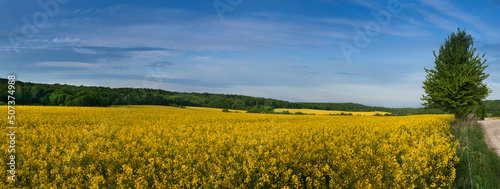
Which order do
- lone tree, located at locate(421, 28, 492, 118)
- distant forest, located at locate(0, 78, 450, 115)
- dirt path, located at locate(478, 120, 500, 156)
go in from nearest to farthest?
dirt path, located at locate(478, 120, 500, 156)
lone tree, located at locate(421, 28, 492, 118)
distant forest, located at locate(0, 78, 450, 115)

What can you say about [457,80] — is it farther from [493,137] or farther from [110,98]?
[110,98]

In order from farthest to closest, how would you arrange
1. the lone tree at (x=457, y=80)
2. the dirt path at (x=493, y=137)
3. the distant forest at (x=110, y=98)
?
1. the distant forest at (x=110, y=98)
2. the lone tree at (x=457, y=80)
3. the dirt path at (x=493, y=137)

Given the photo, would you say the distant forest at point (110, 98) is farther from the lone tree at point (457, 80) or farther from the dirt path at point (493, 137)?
the dirt path at point (493, 137)

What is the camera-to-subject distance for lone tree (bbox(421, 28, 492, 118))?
27.2m

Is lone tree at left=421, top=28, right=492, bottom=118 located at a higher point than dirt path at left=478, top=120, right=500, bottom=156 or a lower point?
higher

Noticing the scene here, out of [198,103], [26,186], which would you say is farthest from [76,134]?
[198,103]

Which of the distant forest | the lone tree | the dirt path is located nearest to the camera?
the dirt path

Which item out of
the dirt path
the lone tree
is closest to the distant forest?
the lone tree

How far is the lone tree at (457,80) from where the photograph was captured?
89.1 ft

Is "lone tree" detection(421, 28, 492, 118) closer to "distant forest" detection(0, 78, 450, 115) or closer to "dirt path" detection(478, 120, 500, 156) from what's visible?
"dirt path" detection(478, 120, 500, 156)

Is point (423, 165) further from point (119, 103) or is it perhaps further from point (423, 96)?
point (119, 103)

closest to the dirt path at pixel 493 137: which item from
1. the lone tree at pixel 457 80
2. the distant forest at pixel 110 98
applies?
the lone tree at pixel 457 80

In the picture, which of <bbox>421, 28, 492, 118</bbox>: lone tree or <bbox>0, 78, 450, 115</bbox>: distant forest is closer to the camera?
<bbox>421, 28, 492, 118</bbox>: lone tree

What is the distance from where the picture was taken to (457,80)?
27.3 meters
